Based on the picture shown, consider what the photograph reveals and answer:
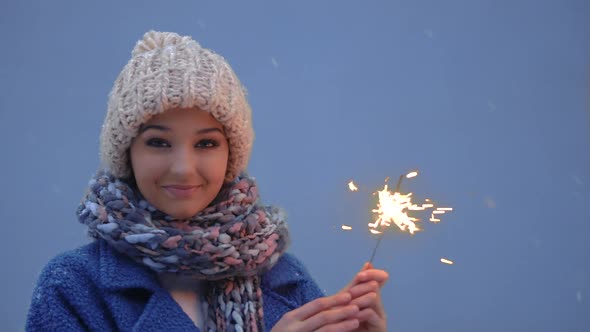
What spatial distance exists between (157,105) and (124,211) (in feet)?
0.59

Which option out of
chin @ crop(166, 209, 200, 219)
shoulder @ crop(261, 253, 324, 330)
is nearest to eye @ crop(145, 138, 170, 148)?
chin @ crop(166, 209, 200, 219)

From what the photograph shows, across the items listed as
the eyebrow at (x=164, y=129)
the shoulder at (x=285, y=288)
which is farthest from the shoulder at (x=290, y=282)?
the eyebrow at (x=164, y=129)

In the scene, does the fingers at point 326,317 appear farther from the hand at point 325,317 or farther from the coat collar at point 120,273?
the coat collar at point 120,273

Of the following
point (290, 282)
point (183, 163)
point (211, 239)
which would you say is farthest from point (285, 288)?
point (183, 163)

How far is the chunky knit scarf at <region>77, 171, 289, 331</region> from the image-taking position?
1182 mm

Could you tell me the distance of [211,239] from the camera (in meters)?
1.21

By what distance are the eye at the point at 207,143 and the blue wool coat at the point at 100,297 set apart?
219mm

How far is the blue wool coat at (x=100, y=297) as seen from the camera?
1146 mm

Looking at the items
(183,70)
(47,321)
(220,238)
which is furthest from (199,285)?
(183,70)

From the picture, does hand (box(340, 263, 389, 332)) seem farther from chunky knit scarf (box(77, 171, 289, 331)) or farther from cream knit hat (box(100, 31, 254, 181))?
cream knit hat (box(100, 31, 254, 181))

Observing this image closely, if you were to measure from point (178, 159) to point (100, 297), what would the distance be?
25 cm

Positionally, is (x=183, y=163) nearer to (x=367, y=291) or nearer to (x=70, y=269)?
(x=70, y=269)

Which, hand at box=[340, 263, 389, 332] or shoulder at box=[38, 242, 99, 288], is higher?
hand at box=[340, 263, 389, 332]

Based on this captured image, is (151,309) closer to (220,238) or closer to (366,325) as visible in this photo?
(220,238)
